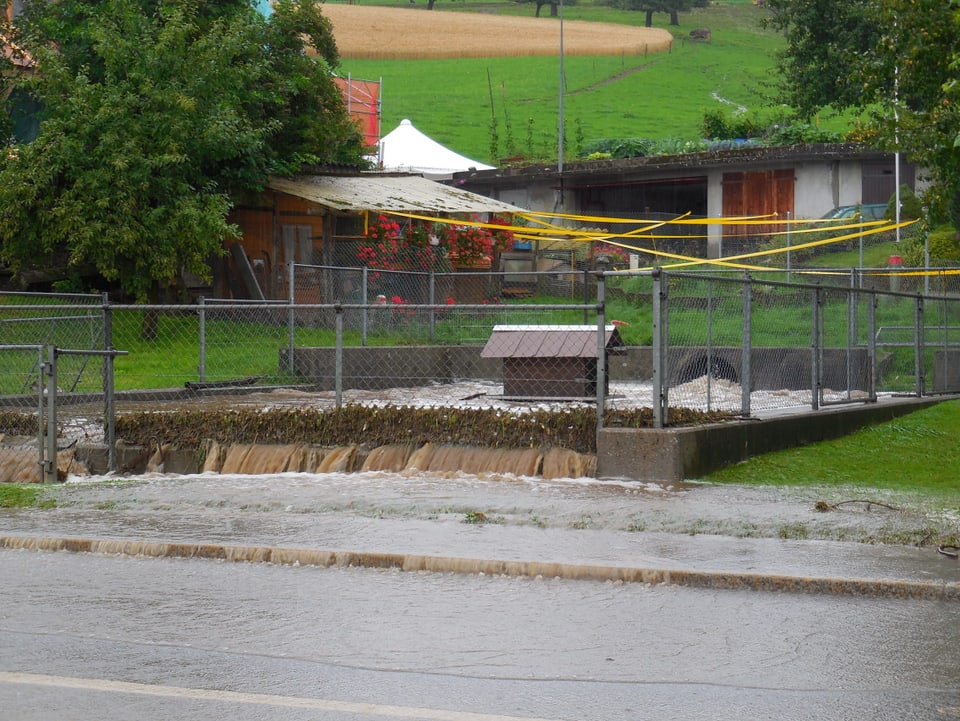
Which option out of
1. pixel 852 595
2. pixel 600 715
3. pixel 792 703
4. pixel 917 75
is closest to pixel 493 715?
pixel 600 715

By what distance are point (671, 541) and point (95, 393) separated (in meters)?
9.17

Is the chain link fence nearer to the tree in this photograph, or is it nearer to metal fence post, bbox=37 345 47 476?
metal fence post, bbox=37 345 47 476

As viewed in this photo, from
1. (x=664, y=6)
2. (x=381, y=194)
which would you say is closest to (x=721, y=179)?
(x=381, y=194)

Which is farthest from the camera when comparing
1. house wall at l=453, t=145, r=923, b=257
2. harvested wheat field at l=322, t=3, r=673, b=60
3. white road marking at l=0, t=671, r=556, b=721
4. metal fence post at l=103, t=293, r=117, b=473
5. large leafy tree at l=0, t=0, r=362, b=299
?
harvested wheat field at l=322, t=3, r=673, b=60

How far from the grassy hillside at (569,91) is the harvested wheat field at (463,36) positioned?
0.57 meters

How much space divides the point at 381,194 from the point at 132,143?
6.85 m

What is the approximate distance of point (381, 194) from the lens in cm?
2864

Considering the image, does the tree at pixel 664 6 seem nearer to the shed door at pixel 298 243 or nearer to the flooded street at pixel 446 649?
the shed door at pixel 298 243

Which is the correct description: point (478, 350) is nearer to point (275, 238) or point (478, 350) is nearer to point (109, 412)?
point (275, 238)

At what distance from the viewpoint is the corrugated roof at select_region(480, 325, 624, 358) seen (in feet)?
51.7

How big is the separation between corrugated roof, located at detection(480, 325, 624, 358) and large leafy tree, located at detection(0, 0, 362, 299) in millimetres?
8562

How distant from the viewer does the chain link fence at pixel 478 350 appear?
551 inches

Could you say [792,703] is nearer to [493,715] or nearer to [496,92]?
[493,715]

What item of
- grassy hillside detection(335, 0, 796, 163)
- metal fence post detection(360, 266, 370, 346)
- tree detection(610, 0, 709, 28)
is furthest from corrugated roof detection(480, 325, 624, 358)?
tree detection(610, 0, 709, 28)
